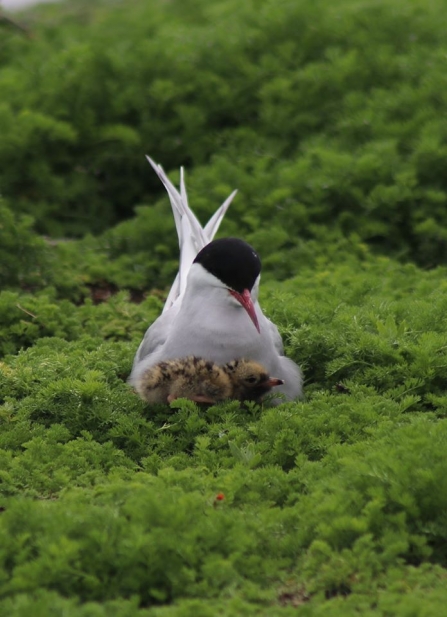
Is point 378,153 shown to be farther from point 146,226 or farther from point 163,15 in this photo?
point 163,15

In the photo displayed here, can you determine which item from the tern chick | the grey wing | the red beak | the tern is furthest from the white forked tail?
the tern chick

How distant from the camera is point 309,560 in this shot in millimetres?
4086

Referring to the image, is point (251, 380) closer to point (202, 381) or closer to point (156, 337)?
point (202, 381)

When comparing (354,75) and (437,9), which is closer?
(354,75)

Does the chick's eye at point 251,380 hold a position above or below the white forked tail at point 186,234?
above

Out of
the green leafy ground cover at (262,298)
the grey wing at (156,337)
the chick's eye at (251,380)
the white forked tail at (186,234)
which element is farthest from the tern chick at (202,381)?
the white forked tail at (186,234)

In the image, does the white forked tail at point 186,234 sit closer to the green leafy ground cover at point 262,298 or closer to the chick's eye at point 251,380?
the green leafy ground cover at point 262,298

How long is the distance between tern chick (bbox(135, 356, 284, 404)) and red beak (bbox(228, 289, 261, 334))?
23 centimetres

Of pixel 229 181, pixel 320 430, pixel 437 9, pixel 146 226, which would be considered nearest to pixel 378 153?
pixel 229 181

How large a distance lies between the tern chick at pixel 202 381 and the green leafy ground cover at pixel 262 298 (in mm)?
102

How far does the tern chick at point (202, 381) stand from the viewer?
541 centimetres

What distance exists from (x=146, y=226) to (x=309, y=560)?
465 centimetres

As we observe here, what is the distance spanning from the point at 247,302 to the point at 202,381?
0.49 m

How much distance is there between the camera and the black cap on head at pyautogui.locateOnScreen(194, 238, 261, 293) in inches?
220
